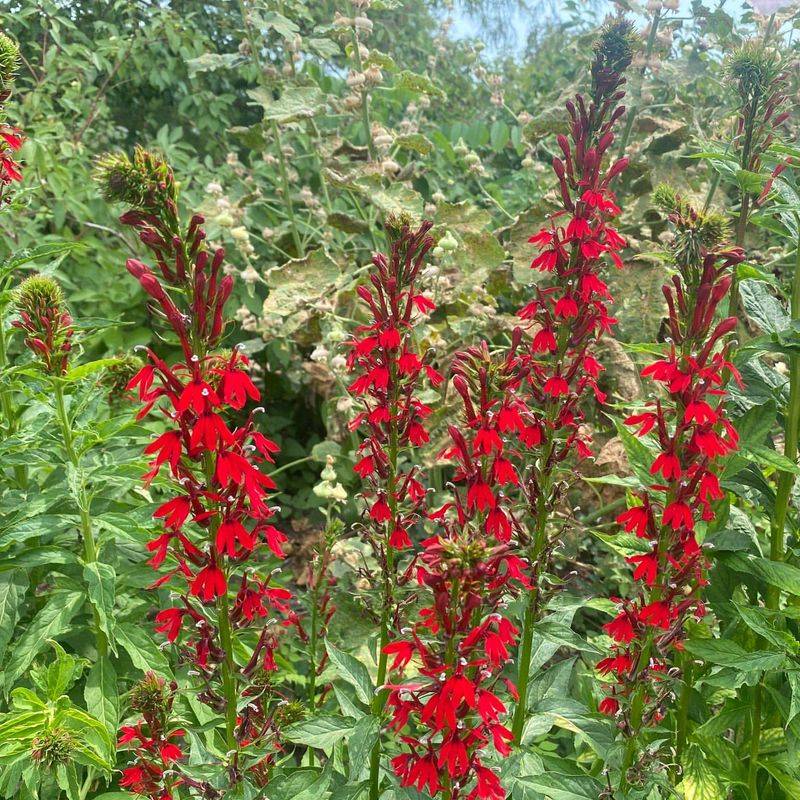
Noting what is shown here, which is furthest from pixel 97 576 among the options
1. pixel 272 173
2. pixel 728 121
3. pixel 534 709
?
pixel 728 121

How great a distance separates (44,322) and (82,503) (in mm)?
488

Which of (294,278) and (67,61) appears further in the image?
(67,61)

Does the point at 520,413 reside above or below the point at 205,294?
below

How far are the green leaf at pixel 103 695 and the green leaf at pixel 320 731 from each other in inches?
23.0

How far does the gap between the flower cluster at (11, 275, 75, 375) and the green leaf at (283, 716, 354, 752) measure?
111 centimetres

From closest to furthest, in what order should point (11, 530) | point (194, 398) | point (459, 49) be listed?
point (194, 398), point (11, 530), point (459, 49)

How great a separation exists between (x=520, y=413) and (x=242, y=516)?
553 mm

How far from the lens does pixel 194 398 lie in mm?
1188

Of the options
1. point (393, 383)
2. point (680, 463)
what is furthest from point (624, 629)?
point (393, 383)

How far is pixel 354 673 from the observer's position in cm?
169

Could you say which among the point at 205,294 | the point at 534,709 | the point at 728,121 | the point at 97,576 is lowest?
the point at 534,709

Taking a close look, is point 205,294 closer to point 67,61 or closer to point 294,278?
point 294,278

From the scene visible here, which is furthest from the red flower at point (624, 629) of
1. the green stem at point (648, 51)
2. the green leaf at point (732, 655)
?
the green stem at point (648, 51)

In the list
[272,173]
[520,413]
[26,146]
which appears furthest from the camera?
[272,173]
